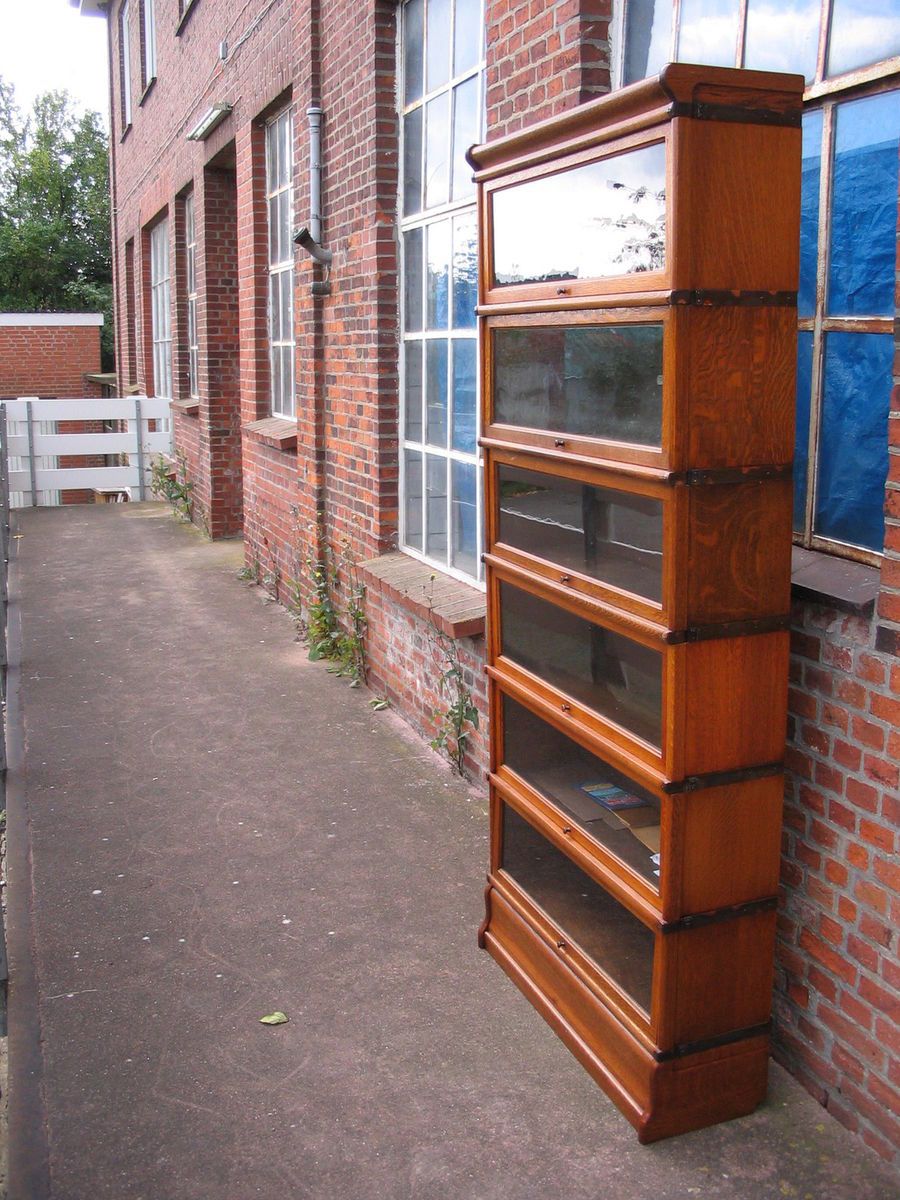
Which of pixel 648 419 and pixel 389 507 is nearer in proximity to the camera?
pixel 648 419

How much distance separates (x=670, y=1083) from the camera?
109 inches

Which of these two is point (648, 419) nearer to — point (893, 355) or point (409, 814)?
point (893, 355)

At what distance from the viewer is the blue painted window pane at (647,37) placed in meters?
3.48

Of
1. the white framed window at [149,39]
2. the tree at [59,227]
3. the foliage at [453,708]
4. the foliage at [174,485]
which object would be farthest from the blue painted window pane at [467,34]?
the tree at [59,227]

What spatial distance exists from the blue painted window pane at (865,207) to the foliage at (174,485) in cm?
1069

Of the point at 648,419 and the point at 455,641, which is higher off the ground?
the point at 648,419

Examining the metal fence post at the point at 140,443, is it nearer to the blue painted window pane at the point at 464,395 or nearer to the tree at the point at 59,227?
the blue painted window pane at the point at 464,395

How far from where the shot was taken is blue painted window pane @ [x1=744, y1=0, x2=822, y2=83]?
2.83m

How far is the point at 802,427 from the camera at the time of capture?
2.99 meters

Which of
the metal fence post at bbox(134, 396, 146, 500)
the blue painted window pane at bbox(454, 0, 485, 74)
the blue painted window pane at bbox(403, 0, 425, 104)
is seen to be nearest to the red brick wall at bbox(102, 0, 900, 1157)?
the blue painted window pane at bbox(403, 0, 425, 104)

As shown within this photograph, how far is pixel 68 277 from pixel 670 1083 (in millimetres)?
32352

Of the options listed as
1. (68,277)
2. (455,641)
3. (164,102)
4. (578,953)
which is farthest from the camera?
(68,277)

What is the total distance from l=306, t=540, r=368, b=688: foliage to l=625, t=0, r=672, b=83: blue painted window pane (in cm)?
339

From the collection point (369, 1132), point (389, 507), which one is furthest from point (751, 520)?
point (389, 507)
